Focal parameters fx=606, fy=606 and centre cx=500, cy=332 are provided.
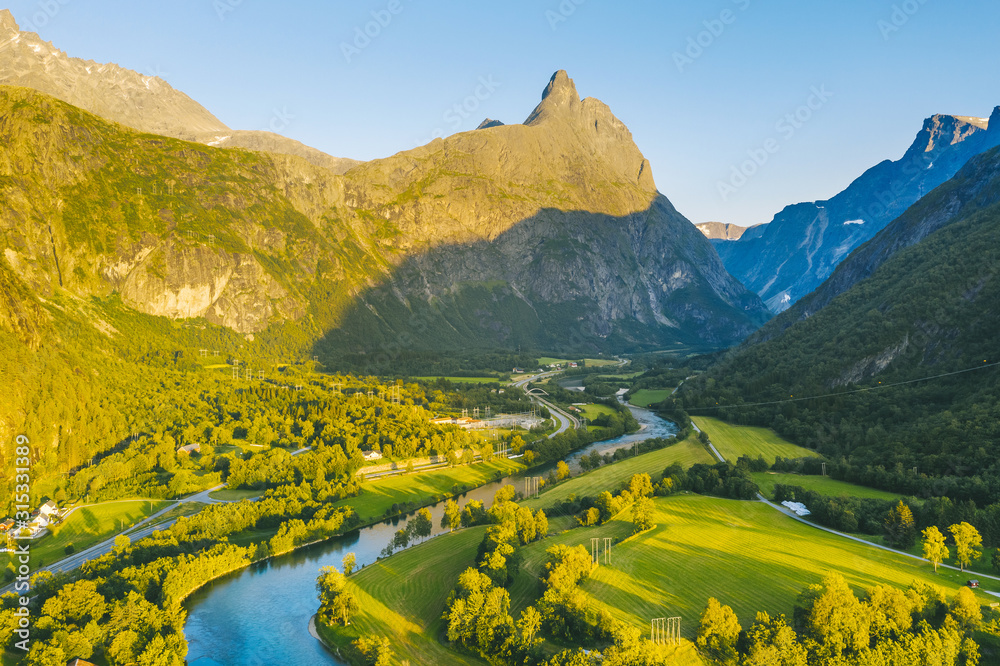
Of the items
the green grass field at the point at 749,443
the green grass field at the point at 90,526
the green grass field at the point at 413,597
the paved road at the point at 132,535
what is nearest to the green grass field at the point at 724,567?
the green grass field at the point at 413,597

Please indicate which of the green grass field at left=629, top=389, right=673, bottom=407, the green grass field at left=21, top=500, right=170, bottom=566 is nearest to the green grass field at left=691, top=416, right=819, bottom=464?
the green grass field at left=629, top=389, right=673, bottom=407

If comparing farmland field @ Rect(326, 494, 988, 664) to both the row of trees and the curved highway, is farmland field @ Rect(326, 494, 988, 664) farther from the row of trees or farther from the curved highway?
the curved highway

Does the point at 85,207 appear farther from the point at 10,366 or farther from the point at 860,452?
the point at 860,452

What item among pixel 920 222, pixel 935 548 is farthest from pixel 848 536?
pixel 920 222

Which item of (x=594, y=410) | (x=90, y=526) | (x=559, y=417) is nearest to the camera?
(x=90, y=526)

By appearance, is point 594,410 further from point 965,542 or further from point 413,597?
point 965,542

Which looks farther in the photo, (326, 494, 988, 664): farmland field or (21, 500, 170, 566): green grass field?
(21, 500, 170, 566): green grass field
